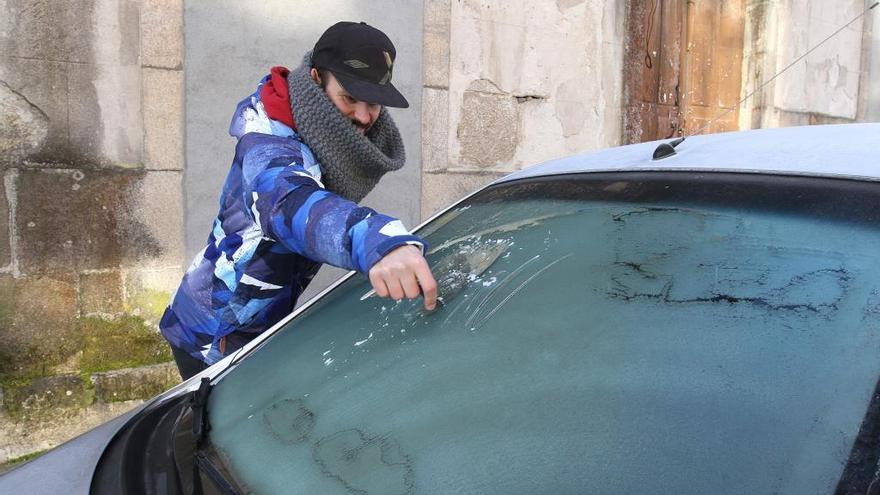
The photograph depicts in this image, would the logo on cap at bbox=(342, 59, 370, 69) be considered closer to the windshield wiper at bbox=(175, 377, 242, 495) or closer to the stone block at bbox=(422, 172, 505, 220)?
the windshield wiper at bbox=(175, 377, 242, 495)

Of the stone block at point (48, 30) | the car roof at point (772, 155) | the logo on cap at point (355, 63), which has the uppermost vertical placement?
the stone block at point (48, 30)

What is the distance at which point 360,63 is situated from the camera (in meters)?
1.85

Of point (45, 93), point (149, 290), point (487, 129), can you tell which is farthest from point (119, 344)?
point (487, 129)

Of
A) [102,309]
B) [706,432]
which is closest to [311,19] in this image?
[102,309]

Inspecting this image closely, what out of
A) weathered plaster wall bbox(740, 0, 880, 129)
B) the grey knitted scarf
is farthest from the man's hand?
weathered plaster wall bbox(740, 0, 880, 129)

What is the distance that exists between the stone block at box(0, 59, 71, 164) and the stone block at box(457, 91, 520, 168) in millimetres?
2504

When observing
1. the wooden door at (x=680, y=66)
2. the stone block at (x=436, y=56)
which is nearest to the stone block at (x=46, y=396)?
the stone block at (x=436, y=56)

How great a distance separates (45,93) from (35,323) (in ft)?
3.73

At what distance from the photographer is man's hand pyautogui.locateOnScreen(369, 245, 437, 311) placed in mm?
1302

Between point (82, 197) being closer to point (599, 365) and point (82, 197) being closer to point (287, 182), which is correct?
point (287, 182)

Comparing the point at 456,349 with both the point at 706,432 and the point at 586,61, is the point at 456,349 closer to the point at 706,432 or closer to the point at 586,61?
the point at 706,432

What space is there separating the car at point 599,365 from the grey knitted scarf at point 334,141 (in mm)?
425

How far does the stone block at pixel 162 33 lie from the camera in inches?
152

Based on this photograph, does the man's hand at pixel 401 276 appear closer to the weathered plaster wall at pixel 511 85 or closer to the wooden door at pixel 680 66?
the weathered plaster wall at pixel 511 85
